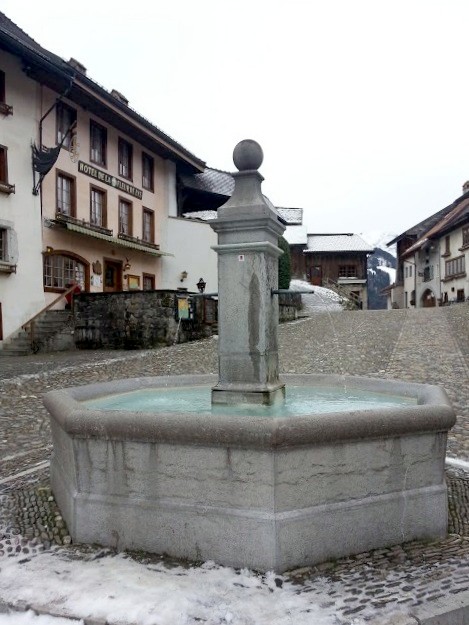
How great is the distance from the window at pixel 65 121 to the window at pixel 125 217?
4.00 m

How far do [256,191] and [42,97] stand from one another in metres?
17.0

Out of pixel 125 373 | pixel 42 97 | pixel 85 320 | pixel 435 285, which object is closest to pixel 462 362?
pixel 125 373

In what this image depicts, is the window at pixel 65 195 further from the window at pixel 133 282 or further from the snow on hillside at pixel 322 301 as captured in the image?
the snow on hillside at pixel 322 301

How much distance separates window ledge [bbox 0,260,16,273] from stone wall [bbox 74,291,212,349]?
2.28 metres

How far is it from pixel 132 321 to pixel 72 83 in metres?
8.64

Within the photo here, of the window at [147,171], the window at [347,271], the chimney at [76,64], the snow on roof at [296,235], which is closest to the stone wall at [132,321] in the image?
the window at [147,171]

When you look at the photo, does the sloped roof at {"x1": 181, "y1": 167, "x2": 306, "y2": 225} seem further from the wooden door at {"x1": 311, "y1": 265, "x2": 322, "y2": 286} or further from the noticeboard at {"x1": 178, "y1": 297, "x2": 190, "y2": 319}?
the wooden door at {"x1": 311, "y1": 265, "x2": 322, "y2": 286}

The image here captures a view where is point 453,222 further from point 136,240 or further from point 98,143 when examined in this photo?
point 98,143

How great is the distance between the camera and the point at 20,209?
674 inches

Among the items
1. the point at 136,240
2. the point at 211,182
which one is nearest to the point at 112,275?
the point at 136,240

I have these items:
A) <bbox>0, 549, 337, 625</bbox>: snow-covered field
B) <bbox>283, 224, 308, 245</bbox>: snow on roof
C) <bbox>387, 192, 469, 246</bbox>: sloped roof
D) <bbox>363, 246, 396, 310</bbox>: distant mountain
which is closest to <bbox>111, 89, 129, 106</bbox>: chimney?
<bbox>283, 224, 308, 245</bbox>: snow on roof

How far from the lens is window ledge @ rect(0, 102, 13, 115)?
16.5m

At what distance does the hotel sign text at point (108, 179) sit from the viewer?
20531mm

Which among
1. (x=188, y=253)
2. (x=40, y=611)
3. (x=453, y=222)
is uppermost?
(x=453, y=222)
